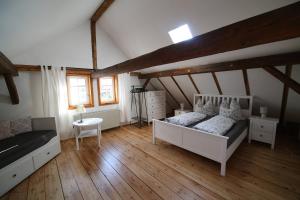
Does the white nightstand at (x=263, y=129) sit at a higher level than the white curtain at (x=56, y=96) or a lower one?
lower

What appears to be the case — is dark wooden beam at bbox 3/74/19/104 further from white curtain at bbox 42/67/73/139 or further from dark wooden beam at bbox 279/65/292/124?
dark wooden beam at bbox 279/65/292/124

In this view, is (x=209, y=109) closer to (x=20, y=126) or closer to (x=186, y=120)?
(x=186, y=120)

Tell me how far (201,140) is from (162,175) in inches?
36.0

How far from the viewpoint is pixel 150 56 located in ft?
7.00

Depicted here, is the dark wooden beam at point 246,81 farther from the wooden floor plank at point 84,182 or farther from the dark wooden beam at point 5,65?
the dark wooden beam at point 5,65

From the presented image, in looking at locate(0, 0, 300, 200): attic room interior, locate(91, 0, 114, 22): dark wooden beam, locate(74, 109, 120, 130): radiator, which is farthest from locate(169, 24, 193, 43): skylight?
locate(74, 109, 120, 130): radiator

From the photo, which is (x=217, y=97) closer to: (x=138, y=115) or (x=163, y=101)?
(x=163, y=101)

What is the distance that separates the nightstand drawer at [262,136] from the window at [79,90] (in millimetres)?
4483

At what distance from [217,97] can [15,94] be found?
16.8 feet

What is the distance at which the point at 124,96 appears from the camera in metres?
4.71

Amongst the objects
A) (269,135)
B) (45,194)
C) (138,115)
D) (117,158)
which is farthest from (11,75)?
(269,135)

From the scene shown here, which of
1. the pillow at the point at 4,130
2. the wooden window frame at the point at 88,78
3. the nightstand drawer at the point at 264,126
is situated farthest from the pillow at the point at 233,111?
the pillow at the point at 4,130

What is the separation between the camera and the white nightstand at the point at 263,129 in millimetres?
2908

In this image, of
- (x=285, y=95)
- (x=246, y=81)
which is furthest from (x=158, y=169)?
(x=285, y=95)
